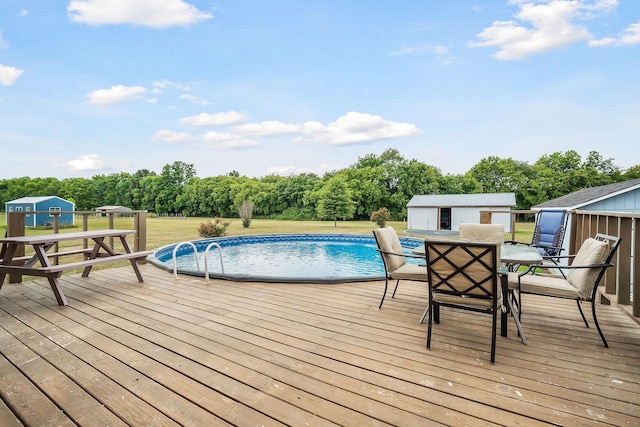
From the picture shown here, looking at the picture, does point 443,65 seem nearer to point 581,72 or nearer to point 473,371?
point 581,72

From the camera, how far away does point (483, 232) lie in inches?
149

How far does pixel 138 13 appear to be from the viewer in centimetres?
895

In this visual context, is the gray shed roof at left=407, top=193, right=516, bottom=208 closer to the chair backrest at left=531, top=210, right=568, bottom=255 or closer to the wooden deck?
the chair backrest at left=531, top=210, right=568, bottom=255

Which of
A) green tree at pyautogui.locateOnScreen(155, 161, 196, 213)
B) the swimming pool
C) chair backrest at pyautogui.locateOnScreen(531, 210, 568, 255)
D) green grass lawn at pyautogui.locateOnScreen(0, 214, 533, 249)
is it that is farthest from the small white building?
green tree at pyautogui.locateOnScreen(155, 161, 196, 213)

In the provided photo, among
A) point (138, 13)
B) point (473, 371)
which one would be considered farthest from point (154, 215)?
point (473, 371)

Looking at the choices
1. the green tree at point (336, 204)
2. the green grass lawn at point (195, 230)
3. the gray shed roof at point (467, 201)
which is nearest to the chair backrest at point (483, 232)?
the green grass lawn at point (195, 230)

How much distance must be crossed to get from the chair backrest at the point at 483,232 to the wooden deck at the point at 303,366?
32.2 inches

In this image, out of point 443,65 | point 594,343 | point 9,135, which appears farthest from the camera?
point 9,135

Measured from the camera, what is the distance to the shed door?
21078 mm

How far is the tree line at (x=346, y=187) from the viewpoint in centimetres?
2991

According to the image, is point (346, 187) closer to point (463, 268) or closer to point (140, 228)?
point (140, 228)

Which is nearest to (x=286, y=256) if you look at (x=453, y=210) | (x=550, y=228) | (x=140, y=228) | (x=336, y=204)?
(x=140, y=228)

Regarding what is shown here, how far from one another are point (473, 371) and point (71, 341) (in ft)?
9.73

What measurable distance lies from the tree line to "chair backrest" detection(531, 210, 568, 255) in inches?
891
